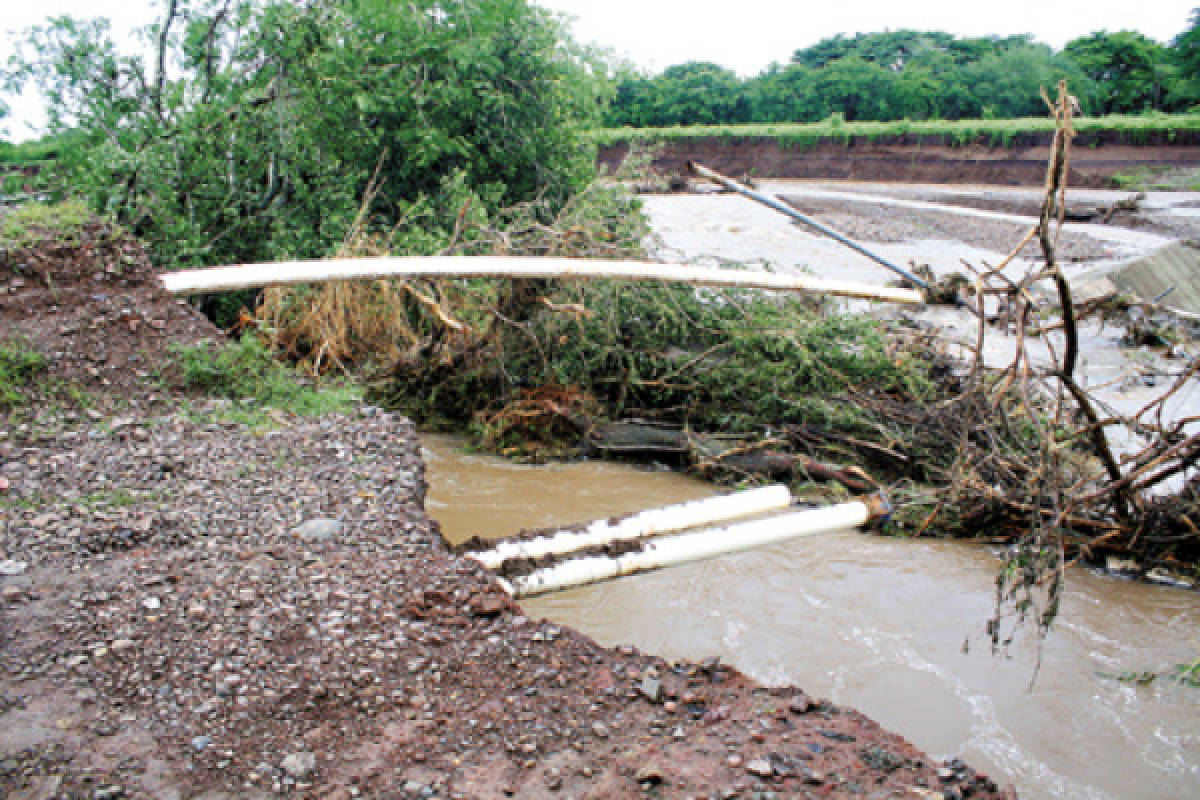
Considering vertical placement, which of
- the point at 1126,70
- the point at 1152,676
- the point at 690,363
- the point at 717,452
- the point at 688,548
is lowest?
the point at 1152,676

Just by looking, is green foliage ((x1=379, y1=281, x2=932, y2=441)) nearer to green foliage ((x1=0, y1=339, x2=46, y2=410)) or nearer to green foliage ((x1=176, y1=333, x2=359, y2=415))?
green foliage ((x1=176, y1=333, x2=359, y2=415))

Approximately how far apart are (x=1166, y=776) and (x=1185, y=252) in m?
13.2

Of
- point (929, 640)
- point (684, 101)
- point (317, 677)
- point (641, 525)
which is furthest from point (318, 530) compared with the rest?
point (684, 101)

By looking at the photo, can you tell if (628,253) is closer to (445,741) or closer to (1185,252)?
(445,741)

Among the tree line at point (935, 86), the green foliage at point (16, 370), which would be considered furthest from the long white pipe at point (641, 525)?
the tree line at point (935, 86)

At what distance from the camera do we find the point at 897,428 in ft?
23.3

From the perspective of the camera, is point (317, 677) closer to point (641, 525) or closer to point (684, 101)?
point (641, 525)

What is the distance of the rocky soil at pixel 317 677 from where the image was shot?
2814 millimetres

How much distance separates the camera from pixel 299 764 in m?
2.82

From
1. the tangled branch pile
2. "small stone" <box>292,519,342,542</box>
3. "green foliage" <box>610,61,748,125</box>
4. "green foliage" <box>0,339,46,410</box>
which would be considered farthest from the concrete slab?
"green foliage" <box>610,61,748,125</box>

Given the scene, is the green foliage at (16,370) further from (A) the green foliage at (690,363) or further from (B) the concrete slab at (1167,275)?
(B) the concrete slab at (1167,275)

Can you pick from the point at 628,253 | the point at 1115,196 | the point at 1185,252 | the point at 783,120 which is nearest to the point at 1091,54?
the point at 783,120

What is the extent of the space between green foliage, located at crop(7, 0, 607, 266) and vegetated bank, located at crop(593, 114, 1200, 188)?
49.5ft

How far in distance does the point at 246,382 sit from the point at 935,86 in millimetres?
39946
